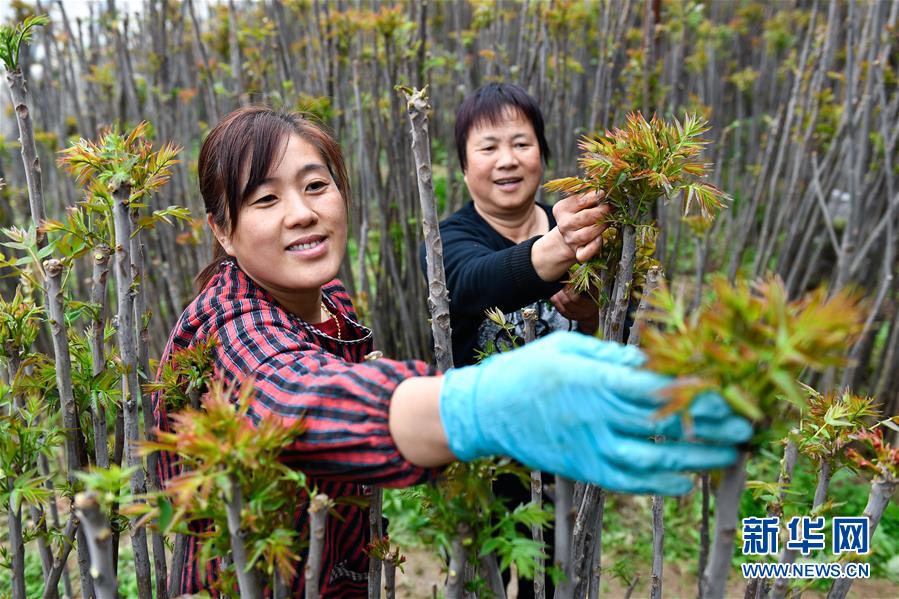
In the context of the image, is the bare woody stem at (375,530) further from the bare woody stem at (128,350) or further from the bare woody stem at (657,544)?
the bare woody stem at (657,544)

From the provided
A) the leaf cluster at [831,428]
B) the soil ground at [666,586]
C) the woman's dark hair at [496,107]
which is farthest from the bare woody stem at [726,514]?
the soil ground at [666,586]

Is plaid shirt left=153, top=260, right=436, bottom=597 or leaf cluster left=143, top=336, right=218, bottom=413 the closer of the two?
plaid shirt left=153, top=260, right=436, bottom=597

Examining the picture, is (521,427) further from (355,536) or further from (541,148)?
(541,148)

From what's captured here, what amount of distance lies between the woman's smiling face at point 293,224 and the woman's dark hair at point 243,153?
0.04 feet

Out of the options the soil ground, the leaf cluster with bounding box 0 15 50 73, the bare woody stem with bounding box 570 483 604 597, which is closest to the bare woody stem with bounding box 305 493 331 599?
the bare woody stem with bounding box 570 483 604 597

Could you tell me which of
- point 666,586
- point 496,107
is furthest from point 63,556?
point 666,586

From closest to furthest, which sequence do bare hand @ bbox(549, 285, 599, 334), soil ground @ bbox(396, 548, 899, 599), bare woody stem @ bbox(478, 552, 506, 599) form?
bare woody stem @ bbox(478, 552, 506, 599), bare hand @ bbox(549, 285, 599, 334), soil ground @ bbox(396, 548, 899, 599)

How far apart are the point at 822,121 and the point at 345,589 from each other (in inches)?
101

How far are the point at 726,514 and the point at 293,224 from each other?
2.18ft

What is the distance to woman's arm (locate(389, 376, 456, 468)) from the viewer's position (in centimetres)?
59

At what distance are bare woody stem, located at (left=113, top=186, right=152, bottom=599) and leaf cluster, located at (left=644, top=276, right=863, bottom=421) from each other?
0.59 meters

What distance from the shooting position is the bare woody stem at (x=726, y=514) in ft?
1.70

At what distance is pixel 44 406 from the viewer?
83cm

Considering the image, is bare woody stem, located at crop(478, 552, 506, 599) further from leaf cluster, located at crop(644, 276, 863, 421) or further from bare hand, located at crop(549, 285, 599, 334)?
bare hand, located at crop(549, 285, 599, 334)
